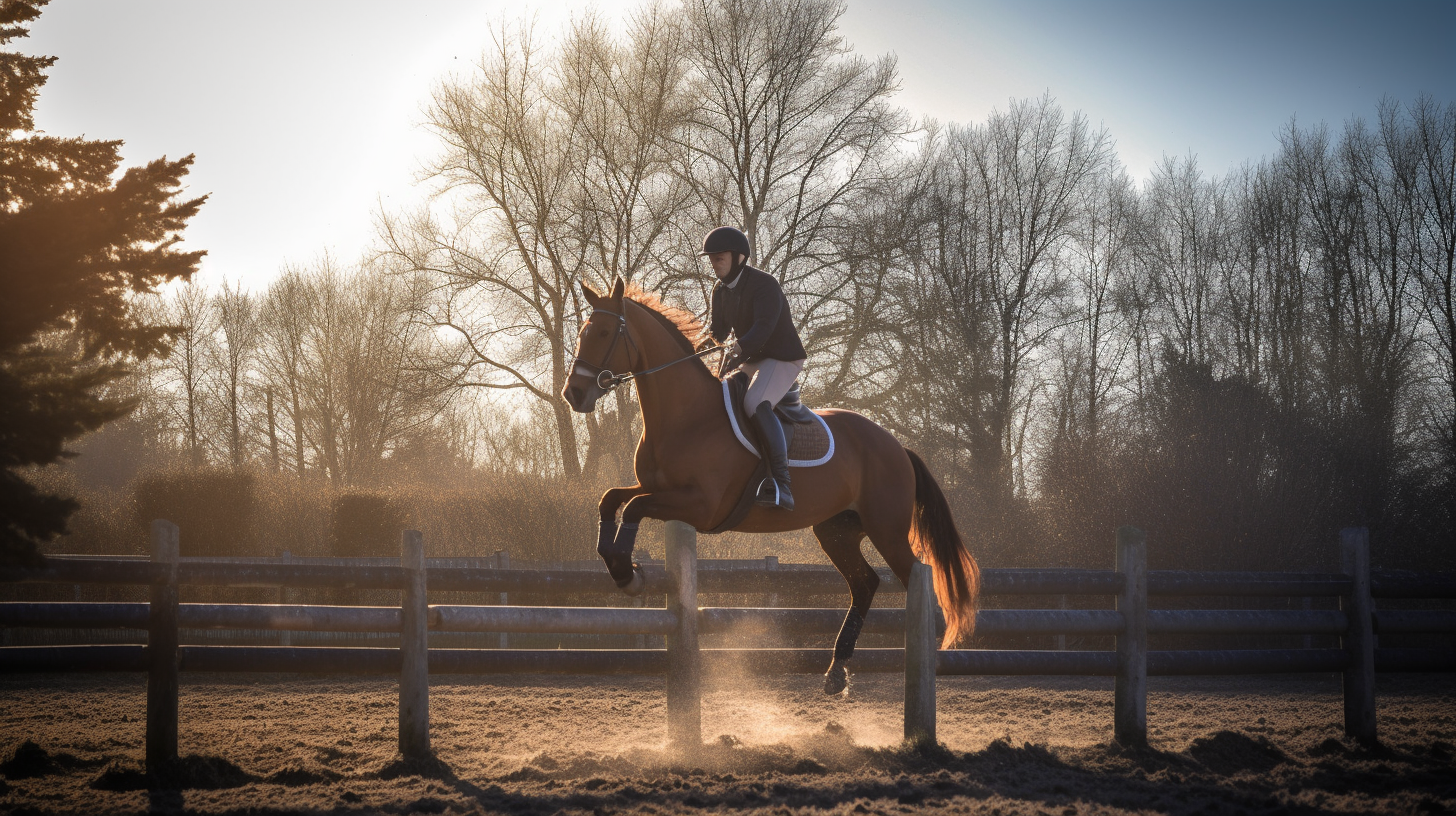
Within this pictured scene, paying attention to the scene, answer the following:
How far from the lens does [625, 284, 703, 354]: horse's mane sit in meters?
5.91

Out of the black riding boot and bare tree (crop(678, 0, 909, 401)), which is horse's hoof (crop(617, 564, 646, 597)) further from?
bare tree (crop(678, 0, 909, 401))

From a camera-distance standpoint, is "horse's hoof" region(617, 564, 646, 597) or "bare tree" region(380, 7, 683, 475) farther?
"bare tree" region(380, 7, 683, 475)

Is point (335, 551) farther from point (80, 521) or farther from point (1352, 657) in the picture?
point (1352, 657)

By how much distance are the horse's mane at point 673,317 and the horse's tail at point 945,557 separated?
5.51 ft

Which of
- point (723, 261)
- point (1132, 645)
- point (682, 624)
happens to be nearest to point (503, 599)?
point (682, 624)

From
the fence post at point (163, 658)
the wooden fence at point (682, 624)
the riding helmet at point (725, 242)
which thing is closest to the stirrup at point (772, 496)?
the wooden fence at point (682, 624)

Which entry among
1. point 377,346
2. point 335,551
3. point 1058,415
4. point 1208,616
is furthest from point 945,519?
point 377,346

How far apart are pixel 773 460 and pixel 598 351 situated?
1.16m

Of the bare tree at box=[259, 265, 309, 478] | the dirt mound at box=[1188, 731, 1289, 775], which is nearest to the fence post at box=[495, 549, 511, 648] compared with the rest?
the dirt mound at box=[1188, 731, 1289, 775]

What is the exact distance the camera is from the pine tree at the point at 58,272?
4504mm

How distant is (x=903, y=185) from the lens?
22672mm

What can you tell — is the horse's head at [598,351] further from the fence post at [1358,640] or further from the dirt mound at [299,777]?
the fence post at [1358,640]

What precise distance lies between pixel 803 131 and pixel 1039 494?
390 inches

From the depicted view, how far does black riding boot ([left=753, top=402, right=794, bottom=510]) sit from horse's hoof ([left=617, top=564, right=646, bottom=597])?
758mm
